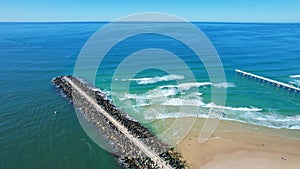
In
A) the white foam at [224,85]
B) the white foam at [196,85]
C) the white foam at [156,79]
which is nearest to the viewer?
the white foam at [196,85]

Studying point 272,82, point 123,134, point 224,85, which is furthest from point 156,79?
point 123,134

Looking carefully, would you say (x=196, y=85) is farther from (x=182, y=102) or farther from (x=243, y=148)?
(x=243, y=148)

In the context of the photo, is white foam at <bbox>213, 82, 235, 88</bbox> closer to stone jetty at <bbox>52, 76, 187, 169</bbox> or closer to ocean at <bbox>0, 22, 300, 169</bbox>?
ocean at <bbox>0, 22, 300, 169</bbox>

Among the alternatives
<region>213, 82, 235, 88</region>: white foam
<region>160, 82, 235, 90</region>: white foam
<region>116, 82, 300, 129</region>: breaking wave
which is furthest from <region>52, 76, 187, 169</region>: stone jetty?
<region>213, 82, 235, 88</region>: white foam

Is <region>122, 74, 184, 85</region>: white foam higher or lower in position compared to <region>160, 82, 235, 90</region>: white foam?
higher

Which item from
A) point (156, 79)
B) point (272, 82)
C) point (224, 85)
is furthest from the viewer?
point (156, 79)

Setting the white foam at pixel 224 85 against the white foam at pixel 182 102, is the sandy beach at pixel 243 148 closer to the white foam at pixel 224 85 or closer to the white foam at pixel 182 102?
the white foam at pixel 182 102

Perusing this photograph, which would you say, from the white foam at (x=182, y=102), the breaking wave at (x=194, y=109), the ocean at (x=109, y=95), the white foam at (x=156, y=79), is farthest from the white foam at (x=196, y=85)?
the white foam at (x=182, y=102)
